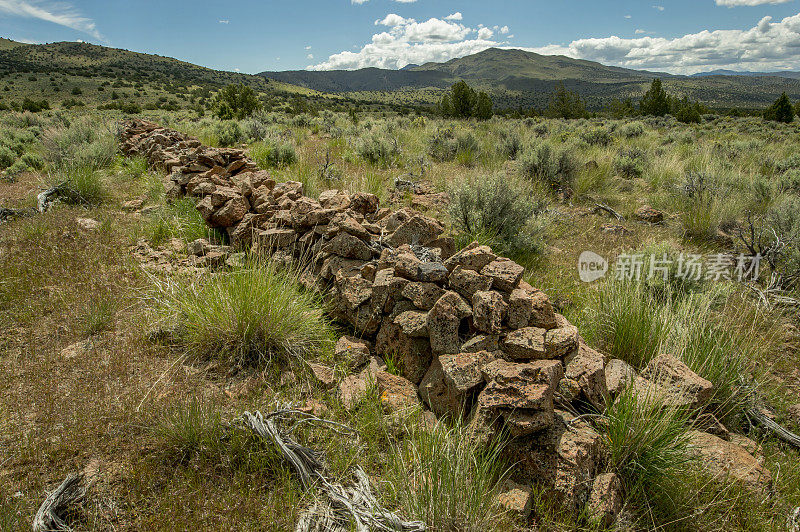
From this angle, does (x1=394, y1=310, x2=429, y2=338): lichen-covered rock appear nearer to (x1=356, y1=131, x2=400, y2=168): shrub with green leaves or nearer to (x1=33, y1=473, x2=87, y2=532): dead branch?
(x1=33, y1=473, x2=87, y2=532): dead branch

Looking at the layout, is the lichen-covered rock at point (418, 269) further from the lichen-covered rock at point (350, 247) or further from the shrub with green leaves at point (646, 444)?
the shrub with green leaves at point (646, 444)

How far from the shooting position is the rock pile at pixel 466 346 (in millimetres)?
1992

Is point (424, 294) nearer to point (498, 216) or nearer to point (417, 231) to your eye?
point (417, 231)

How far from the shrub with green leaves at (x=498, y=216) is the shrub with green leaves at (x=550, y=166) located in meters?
2.83

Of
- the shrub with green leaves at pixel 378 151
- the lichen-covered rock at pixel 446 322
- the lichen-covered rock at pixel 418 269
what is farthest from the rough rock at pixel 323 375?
the shrub with green leaves at pixel 378 151

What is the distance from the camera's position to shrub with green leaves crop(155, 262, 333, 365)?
9.27 feet

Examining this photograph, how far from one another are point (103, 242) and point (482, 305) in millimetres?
4679

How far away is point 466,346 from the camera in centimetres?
244

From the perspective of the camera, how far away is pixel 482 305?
2.44 meters

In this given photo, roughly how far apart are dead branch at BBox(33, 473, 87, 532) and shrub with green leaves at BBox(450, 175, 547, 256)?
371 centimetres

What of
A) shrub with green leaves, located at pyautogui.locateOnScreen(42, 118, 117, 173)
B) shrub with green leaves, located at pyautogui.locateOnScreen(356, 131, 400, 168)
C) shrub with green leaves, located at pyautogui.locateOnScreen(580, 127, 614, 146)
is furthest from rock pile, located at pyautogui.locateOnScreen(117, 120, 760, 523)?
shrub with green leaves, located at pyautogui.locateOnScreen(580, 127, 614, 146)

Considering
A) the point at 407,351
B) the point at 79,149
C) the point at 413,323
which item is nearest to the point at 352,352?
the point at 407,351

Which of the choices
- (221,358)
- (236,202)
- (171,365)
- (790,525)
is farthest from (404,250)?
(790,525)

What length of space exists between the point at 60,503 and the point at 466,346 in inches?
85.2
